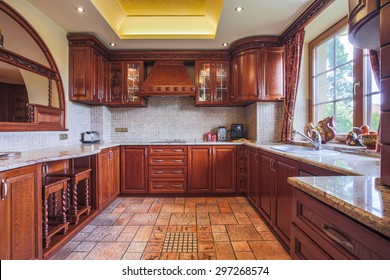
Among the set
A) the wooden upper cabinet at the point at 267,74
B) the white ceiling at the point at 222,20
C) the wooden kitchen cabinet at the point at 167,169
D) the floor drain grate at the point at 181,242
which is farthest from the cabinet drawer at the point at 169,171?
the white ceiling at the point at 222,20

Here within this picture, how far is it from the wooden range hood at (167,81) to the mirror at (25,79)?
Answer: 1.28 m

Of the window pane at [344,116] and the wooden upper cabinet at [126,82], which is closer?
the window pane at [344,116]

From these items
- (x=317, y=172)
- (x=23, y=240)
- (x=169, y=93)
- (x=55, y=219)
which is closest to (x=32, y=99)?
(x=55, y=219)

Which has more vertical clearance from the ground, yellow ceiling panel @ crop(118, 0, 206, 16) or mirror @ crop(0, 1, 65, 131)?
yellow ceiling panel @ crop(118, 0, 206, 16)

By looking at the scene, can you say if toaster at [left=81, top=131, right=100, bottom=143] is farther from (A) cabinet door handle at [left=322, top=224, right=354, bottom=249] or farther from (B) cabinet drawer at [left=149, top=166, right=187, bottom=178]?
(A) cabinet door handle at [left=322, top=224, right=354, bottom=249]

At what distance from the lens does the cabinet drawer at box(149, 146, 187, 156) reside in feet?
10.8

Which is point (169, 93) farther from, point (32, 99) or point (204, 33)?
point (32, 99)

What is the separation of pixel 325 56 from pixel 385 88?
2.30 metres

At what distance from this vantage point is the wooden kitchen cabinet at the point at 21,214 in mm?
1274

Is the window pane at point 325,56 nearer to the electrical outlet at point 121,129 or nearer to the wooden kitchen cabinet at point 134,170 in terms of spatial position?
the wooden kitchen cabinet at point 134,170

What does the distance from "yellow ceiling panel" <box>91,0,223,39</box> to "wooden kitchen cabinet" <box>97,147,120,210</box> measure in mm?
1701

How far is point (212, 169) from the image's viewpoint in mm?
3293

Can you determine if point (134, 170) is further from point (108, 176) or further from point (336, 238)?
point (336, 238)

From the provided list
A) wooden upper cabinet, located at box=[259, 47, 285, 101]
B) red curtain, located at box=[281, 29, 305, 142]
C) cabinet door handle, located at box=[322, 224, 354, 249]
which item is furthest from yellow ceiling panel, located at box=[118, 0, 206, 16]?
cabinet door handle, located at box=[322, 224, 354, 249]
